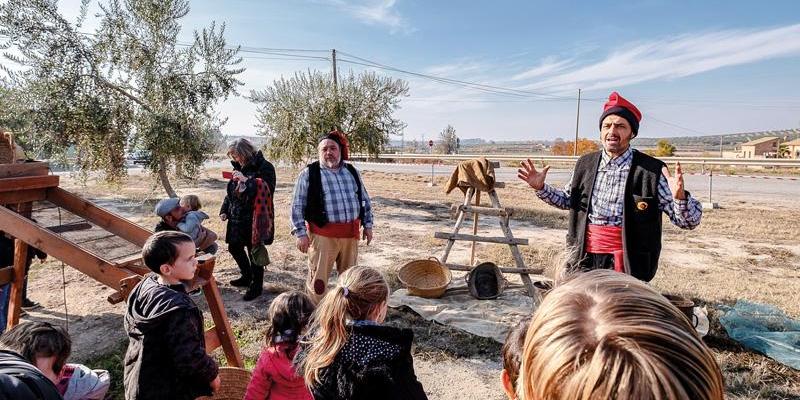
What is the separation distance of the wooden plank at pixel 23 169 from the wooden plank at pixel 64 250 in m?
0.46

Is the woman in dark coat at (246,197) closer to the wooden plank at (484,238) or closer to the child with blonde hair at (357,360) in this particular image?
the wooden plank at (484,238)

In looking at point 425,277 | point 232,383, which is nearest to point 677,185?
point 232,383

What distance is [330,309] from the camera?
1.81 metres

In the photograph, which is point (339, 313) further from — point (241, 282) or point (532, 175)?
point (241, 282)

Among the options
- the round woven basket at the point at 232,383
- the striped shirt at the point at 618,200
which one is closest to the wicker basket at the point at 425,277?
the striped shirt at the point at 618,200

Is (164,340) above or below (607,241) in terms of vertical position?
below

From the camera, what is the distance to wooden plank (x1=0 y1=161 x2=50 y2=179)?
2848 mm

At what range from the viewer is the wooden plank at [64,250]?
2.41 meters

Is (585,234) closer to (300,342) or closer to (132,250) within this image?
(300,342)

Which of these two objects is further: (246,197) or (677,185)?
(246,197)

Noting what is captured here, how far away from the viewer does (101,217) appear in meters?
3.10

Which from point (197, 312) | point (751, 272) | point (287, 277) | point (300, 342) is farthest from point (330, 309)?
point (751, 272)

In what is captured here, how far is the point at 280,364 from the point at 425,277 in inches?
129

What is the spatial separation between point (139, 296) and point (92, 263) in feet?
Answer: 2.07
